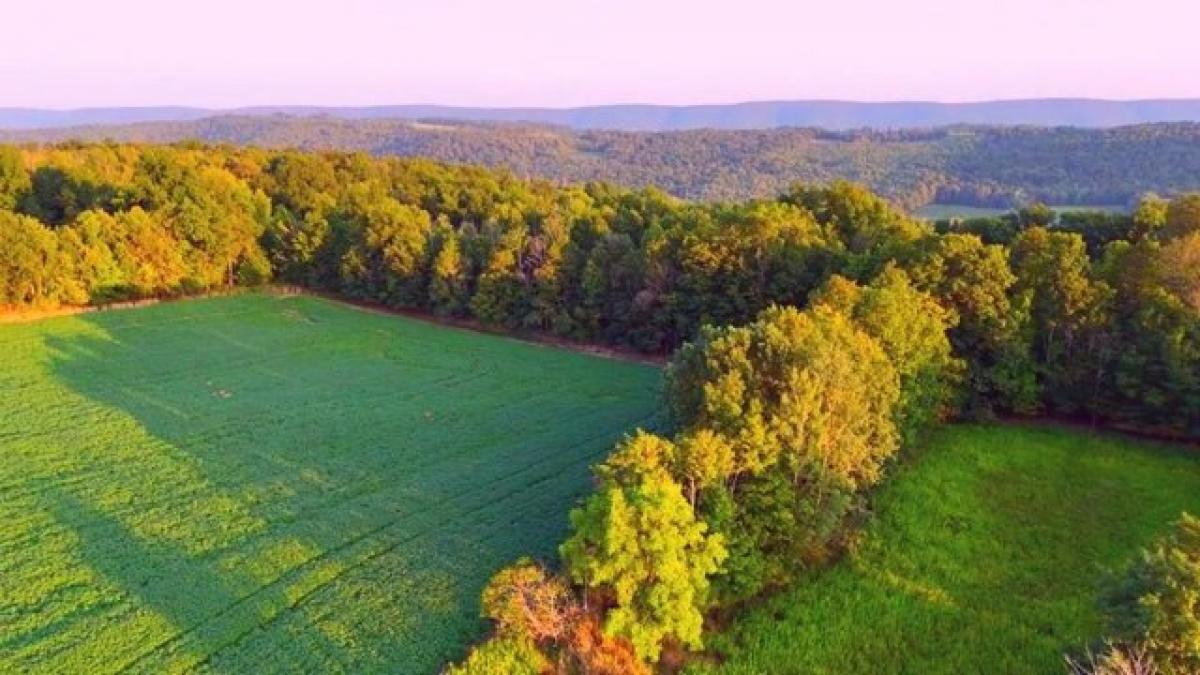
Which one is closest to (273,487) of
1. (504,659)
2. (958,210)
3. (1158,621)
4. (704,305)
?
(504,659)

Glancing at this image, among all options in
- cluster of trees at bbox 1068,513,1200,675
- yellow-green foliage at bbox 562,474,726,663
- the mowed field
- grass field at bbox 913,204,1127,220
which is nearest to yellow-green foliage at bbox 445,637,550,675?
the mowed field

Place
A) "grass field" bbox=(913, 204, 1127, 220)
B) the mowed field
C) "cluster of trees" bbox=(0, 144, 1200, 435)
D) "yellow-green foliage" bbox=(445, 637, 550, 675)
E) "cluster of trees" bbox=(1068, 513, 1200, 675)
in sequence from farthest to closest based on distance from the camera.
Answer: "grass field" bbox=(913, 204, 1127, 220) → "cluster of trees" bbox=(0, 144, 1200, 435) → the mowed field → "yellow-green foliage" bbox=(445, 637, 550, 675) → "cluster of trees" bbox=(1068, 513, 1200, 675)

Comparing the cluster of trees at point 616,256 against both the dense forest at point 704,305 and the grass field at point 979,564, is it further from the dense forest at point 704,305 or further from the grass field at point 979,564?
the grass field at point 979,564

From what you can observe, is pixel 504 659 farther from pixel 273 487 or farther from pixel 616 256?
pixel 616 256

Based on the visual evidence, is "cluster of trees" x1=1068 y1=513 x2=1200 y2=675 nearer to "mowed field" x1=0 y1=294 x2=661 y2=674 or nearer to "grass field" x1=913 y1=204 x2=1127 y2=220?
"mowed field" x1=0 y1=294 x2=661 y2=674

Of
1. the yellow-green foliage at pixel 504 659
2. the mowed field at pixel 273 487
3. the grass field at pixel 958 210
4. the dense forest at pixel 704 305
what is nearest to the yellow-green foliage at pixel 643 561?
the dense forest at pixel 704 305

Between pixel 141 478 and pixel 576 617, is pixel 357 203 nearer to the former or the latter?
pixel 141 478

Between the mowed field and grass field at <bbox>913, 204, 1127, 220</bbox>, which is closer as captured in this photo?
the mowed field

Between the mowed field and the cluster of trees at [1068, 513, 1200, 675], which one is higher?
the cluster of trees at [1068, 513, 1200, 675]

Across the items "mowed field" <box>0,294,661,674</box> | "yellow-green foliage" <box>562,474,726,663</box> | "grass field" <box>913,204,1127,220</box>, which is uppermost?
"grass field" <box>913,204,1127,220</box>
